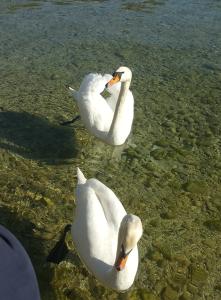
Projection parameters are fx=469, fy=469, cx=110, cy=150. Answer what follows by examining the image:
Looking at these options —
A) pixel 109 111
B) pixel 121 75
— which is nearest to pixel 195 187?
pixel 109 111

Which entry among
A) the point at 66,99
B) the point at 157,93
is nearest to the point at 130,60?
the point at 157,93

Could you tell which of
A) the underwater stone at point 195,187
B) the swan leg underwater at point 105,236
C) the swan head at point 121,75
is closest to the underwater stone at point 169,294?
the swan leg underwater at point 105,236

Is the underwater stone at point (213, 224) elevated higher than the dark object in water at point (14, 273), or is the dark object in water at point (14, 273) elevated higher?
the dark object in water at point (14, 273)

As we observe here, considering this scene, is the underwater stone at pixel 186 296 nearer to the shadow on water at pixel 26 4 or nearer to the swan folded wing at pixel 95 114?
the swan folded wing at pixel 95 114

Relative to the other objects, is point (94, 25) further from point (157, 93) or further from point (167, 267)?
point (167, 267)

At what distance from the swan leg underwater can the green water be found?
27 cm

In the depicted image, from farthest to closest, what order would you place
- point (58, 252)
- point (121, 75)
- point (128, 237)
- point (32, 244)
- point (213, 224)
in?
point (121, 75) → point (213, 224) → point (32, 244) → point (58, 252) → point (128, 237)

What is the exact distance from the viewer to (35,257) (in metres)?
4.47

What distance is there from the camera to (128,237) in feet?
11.8

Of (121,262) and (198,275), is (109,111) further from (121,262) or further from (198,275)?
(121,262)

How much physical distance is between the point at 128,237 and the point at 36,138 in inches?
126

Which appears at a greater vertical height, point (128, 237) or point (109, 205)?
point (128, 237)

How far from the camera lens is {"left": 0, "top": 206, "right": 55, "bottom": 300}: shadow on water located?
4.18 m

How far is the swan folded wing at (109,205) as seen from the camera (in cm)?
437
